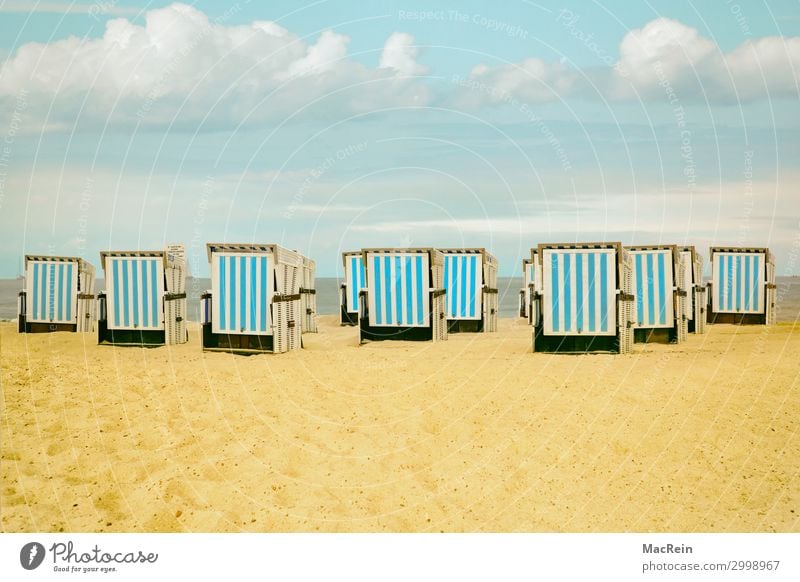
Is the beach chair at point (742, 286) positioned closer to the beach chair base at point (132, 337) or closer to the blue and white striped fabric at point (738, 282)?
the blue and white striped fabric at point (738, 282)

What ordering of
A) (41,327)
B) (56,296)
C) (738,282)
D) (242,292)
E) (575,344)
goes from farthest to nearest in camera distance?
(738,282) → (41,327) → (56,296) → (242,292) → (575,344)

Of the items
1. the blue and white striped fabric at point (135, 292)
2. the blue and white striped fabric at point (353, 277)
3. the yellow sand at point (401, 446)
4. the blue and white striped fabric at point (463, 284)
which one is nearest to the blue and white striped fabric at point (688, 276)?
the blue and white striped fabric at point (463, 284)

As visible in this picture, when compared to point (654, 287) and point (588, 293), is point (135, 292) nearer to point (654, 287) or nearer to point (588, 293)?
point (588, 293)

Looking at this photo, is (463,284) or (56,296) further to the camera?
(463,284)

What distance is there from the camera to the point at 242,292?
609 inches

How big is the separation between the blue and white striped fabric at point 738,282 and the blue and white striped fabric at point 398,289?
38.3ft

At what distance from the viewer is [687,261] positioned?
18828mm

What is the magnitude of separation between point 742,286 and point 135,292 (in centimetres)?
1953

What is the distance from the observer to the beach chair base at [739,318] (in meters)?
23.8
